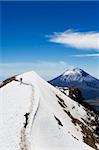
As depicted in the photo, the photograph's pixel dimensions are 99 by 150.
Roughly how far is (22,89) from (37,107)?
1494 centimetres

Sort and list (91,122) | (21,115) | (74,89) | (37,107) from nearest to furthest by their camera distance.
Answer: (21,115) → (37,107) → (91,122) → (74,89)

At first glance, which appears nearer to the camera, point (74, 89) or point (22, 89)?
point (22, 89)

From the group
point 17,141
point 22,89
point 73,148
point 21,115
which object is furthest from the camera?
point 22,89

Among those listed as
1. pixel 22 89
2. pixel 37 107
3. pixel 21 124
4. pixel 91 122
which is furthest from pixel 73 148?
pixel 91 122

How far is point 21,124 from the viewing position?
46.2 m

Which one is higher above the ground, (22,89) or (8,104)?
(22,89)

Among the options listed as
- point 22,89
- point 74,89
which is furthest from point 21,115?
point 74,89

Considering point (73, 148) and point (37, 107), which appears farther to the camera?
point (37, 107)

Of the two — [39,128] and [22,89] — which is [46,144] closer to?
[39,128]

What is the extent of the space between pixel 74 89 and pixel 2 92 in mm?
54028

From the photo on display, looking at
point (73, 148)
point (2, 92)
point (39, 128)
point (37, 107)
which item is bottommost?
point (73, 148)

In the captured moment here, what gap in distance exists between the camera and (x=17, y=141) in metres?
40.3

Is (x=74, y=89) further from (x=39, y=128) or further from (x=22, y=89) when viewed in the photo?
(x=39, y=128)

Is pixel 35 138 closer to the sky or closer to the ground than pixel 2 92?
closer to the ground
